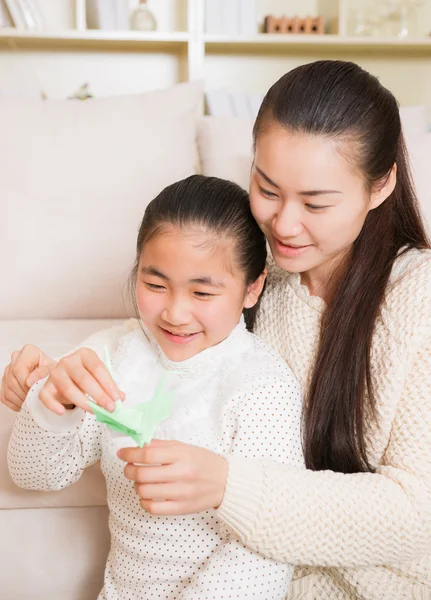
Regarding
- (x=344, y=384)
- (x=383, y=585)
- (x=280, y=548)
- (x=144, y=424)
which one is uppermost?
(x=144, y=424)

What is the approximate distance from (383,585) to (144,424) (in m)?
0.46

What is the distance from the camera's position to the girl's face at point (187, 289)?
1.00 m

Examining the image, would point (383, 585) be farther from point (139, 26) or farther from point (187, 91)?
point (139, 26)

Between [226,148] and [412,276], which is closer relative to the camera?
[412,276]

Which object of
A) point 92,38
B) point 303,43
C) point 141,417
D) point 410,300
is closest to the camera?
point 141,417

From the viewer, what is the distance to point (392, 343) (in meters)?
1.01

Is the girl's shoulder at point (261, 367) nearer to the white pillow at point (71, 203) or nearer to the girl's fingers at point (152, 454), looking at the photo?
the girl's fingers at point (152, 454)

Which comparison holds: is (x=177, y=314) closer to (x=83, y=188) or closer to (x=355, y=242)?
(x=355, y=242)

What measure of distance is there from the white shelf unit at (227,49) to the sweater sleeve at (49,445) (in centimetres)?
211

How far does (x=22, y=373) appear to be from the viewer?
3.42 feet

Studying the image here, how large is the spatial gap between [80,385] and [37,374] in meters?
0.19

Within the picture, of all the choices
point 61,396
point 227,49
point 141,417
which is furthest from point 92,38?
point 141,417

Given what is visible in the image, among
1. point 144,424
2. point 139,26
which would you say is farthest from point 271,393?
point 139,26

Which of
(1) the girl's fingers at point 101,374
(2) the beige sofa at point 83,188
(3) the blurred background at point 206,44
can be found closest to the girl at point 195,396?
(1) the girl's fingers at point 101,374
